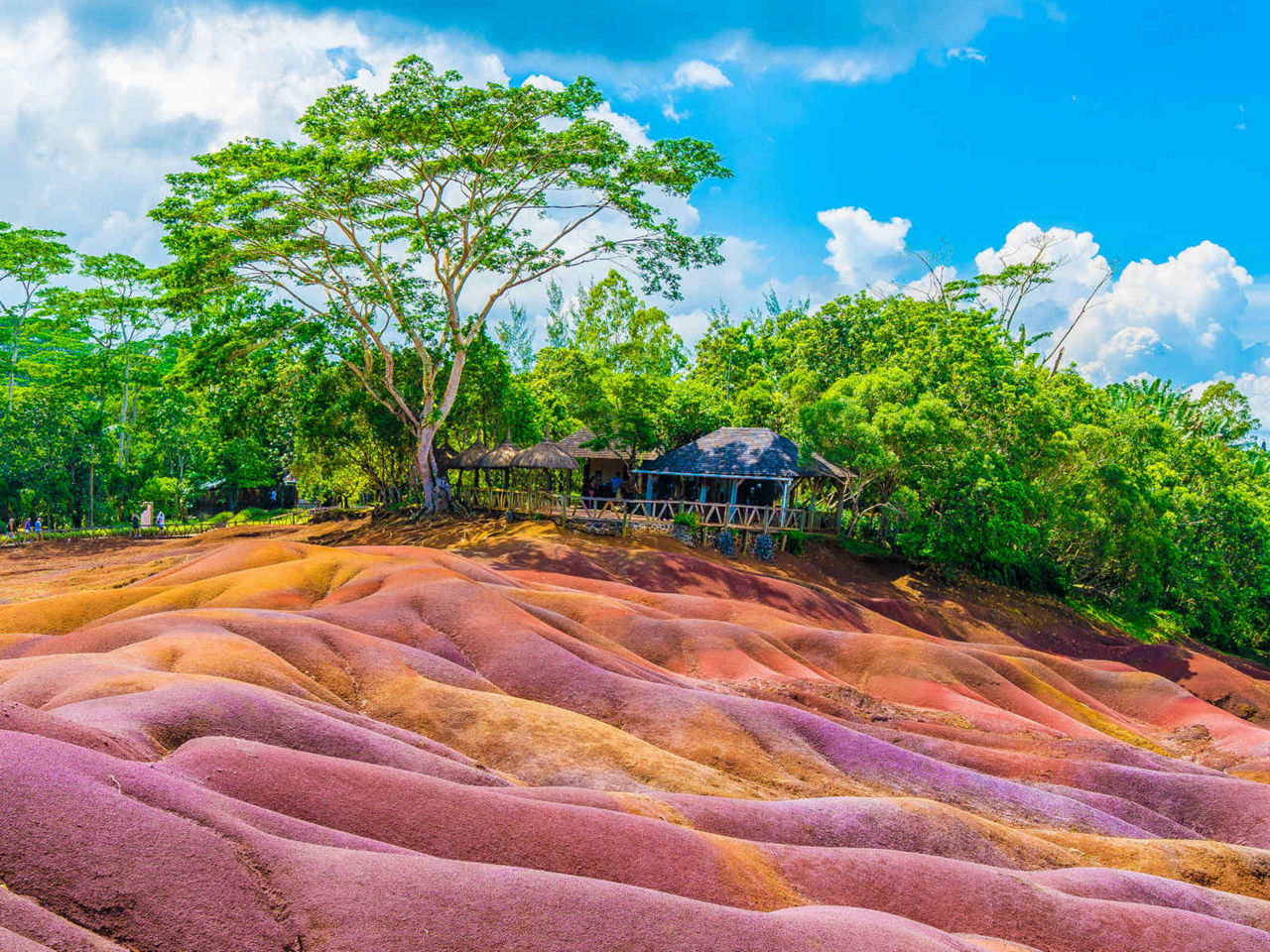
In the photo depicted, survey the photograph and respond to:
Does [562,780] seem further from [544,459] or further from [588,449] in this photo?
[588,449]

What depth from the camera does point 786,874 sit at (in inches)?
334

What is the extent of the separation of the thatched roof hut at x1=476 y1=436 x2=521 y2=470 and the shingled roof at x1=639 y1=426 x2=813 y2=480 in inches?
258

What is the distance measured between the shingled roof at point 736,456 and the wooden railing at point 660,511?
167 centimetres

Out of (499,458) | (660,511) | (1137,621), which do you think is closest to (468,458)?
(499,458)

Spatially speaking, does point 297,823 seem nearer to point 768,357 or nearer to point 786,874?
point 786,874

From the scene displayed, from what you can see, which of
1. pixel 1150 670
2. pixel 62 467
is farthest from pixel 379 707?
pixel 62 467

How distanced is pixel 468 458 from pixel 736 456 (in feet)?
45.0

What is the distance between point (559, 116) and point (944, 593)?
26.2 m

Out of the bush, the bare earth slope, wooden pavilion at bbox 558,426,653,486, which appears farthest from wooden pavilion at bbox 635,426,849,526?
the bare earth slope

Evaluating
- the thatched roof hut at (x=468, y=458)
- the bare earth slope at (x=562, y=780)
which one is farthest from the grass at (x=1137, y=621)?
the thatched roof hut at (x=468, y=458)

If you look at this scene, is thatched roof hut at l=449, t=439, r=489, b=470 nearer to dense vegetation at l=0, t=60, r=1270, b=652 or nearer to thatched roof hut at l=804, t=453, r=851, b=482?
dense vegetation at l=0, t=60, r=1270, b=652

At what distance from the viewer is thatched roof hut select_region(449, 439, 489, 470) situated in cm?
3891

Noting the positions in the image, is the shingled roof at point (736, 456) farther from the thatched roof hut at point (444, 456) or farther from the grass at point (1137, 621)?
the grass at point (1137, 621)

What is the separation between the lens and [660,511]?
37.7 m
